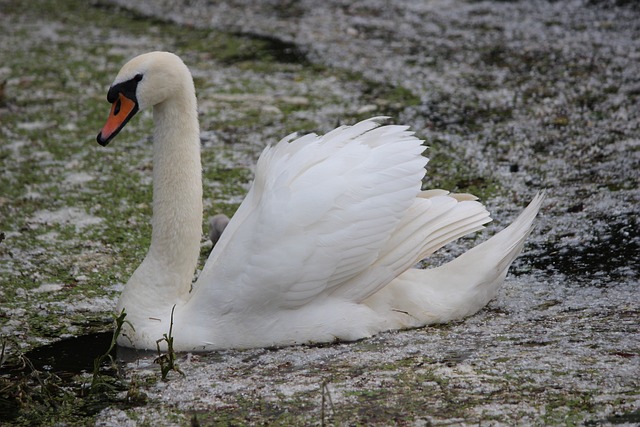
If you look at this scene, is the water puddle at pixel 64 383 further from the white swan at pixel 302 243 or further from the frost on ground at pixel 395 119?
the white swan at pixel 302 243

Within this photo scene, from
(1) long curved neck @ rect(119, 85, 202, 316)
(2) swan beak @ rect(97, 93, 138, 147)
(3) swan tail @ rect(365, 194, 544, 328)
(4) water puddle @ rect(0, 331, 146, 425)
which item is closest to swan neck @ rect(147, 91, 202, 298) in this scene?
(1) long curved neck @ rect(119, 85, 202, 316)

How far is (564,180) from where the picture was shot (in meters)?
6.28

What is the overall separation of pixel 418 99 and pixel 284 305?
4037mm

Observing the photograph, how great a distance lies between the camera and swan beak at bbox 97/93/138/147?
15.1 ft

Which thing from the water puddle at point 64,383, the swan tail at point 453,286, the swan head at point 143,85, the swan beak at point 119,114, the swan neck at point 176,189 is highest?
the swan head at point 143,85

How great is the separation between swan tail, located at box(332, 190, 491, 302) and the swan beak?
4.09ft

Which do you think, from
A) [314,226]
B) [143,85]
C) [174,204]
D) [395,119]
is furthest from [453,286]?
[395,119]

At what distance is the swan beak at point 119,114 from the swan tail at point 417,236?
1.25 m

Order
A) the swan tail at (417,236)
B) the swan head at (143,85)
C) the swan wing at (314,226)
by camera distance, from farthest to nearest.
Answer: the swan head at (143,85), the swan tail at (417,236), the swan wing at (314,226)

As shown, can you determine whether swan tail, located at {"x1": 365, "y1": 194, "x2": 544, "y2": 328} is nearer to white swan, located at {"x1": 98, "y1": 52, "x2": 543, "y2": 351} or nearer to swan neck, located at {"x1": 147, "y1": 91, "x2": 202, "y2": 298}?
white swan, located at {"x1": 98, "y1": 52, "x2": 543, "y2": 351}

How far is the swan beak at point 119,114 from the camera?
4602 millimetres

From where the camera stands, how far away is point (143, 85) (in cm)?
456

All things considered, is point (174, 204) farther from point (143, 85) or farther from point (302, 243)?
point (302, 243)

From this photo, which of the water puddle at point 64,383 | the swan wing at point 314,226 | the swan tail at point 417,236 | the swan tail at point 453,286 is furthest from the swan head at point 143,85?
the swan tail at point 453,286
